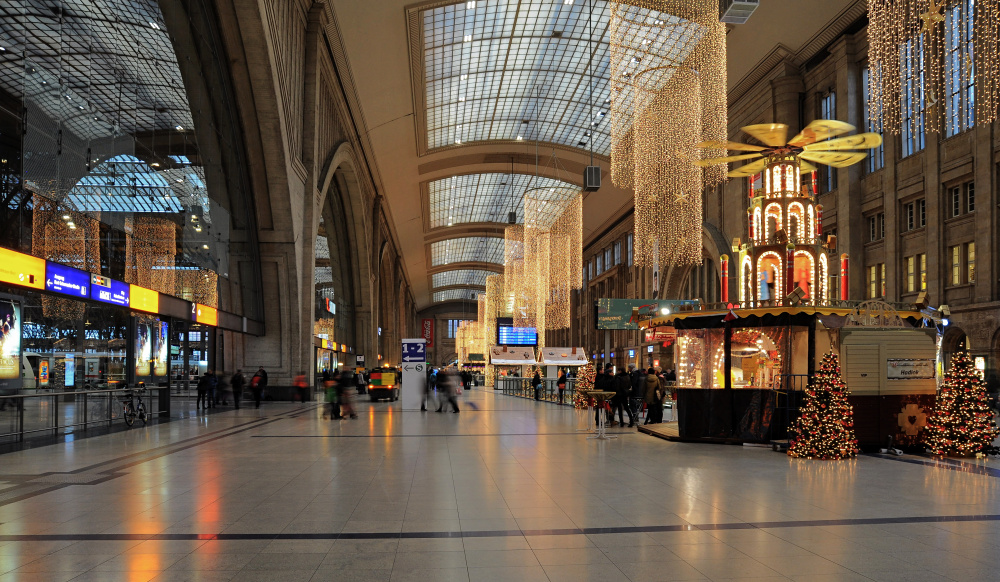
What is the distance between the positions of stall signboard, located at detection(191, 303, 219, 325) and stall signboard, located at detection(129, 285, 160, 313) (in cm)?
204

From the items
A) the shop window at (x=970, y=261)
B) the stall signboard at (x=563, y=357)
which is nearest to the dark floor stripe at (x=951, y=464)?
the shop window at (x=970, y=261)

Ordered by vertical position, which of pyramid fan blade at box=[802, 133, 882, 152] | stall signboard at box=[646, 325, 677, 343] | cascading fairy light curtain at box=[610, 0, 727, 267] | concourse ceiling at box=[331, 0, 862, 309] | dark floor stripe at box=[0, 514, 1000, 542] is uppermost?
concourse ceiling at box=[331, 0, 862, 309]

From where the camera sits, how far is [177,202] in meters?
19.2

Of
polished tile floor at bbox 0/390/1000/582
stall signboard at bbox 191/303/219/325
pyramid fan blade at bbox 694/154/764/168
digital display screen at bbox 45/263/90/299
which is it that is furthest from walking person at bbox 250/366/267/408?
pyramid fan blade at bbox 694/154/764/168

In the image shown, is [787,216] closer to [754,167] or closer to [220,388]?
[754,167]

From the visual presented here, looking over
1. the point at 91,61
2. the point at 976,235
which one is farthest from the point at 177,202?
the point at 976,235

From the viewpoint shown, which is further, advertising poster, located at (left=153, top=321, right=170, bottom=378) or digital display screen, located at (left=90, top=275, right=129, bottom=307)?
advertising poster, located at (left=153, top=321, right=170, bottom=378)

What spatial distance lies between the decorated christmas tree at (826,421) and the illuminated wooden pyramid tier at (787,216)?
301cm

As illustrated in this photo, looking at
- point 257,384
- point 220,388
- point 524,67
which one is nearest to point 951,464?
point 257,384

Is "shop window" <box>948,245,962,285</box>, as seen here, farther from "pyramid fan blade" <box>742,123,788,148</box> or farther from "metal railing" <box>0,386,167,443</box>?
"metal railing" <box>0,386,167,443</box>

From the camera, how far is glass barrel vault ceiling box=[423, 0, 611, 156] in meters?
32.8

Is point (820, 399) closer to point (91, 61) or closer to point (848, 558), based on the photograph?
point (848, 558)

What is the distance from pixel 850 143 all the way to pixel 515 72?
1047 inches

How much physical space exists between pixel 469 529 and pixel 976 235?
21.1m
